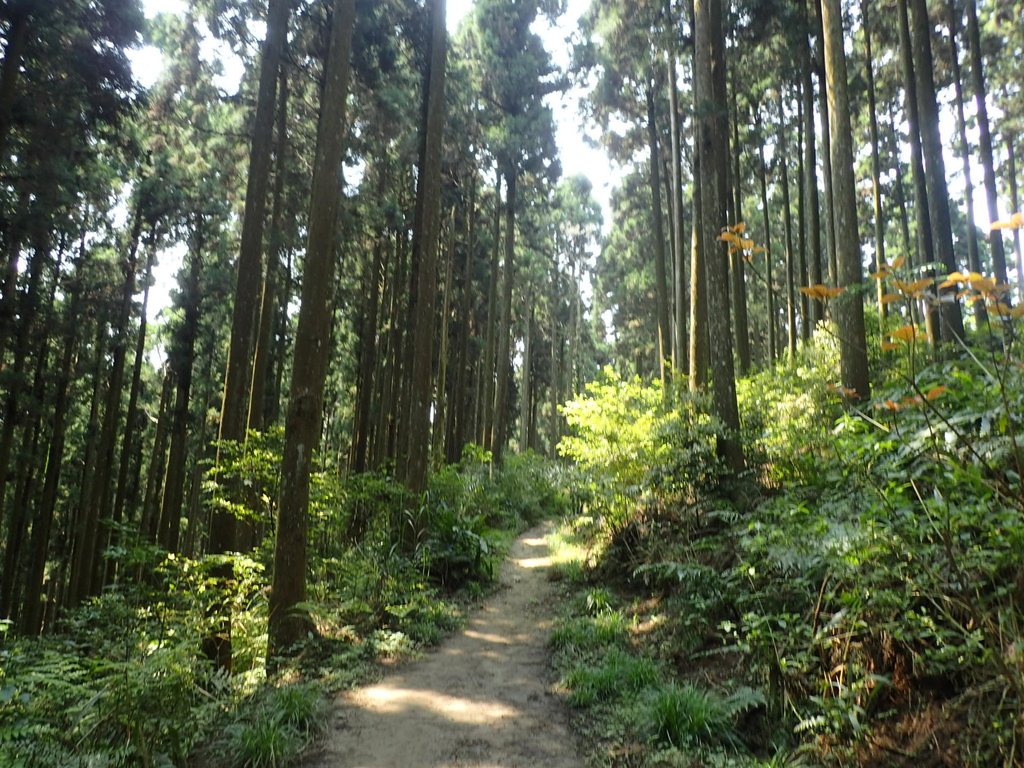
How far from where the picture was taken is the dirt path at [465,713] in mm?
3986

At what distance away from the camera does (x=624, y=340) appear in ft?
115

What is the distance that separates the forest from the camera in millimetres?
3625

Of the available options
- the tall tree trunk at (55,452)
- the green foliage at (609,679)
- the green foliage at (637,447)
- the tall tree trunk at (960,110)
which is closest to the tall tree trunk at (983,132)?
the tall tree trunk at (960,110)

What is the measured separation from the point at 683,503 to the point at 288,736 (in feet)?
18.0

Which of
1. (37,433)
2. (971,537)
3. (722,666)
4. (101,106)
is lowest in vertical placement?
(722,666)

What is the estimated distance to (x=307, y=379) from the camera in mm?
6418

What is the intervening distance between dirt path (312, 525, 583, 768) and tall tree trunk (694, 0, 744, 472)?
374 centimetres

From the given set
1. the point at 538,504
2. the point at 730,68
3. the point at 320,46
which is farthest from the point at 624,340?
the point at 320,46

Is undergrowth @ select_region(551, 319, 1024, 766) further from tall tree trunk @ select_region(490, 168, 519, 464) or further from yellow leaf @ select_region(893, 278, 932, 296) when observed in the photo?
tall tree trunk @ select_region(490, 168, 519, 464)

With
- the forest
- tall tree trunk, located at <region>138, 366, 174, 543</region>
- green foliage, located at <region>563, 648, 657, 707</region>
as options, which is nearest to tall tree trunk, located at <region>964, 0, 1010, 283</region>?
the forest

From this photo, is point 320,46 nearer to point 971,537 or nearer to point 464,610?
point 464,610

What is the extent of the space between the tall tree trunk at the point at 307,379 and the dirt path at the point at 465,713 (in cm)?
151

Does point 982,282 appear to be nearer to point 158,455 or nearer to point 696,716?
point 696,716

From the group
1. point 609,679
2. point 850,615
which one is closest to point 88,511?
point 609,679
